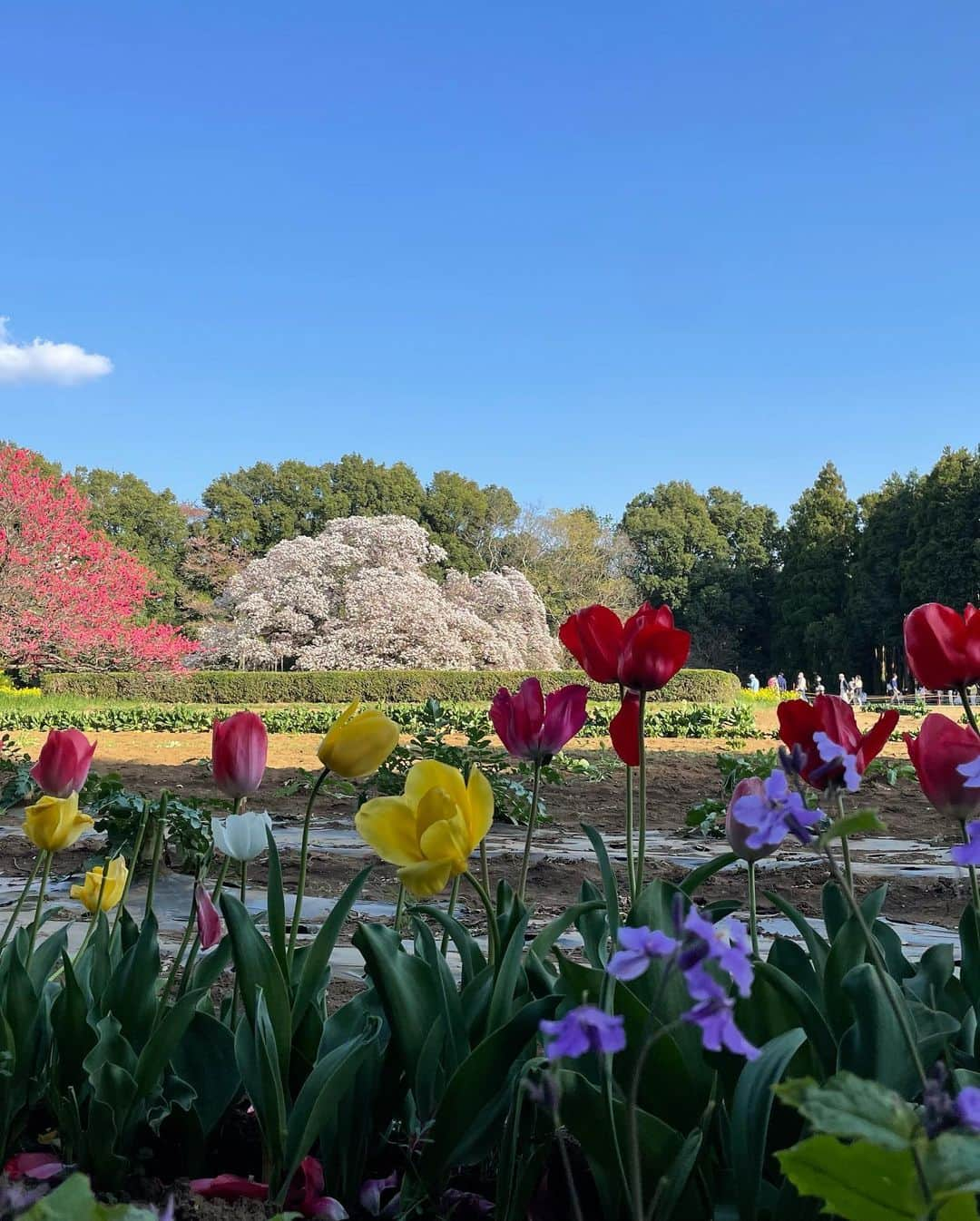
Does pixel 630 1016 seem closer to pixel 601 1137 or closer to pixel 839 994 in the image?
pixel 601 1137

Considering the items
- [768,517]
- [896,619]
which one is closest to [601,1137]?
[896,619]

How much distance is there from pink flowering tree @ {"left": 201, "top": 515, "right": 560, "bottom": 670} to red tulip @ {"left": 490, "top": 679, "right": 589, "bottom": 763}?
21.1 metres

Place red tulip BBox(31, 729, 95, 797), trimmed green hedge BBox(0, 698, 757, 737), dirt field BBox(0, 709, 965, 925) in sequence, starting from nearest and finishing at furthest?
red tulip BBox(31, 729, 95, 797) → dirt field BBox(0, 709, 965, 925) → trimmed green hedge BBox(0, 698, 757, 737)

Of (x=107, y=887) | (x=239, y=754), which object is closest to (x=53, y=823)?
(x=107, y=887)

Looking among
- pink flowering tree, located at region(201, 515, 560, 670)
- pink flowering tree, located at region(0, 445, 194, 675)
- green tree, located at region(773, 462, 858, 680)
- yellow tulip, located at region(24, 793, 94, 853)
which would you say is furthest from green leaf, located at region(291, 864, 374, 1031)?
green tree, located at region(773, 462, 858, 680)

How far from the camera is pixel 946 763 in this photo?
40.5 inches

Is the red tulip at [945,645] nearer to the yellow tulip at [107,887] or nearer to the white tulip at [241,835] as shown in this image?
the white tulip at [241,835]

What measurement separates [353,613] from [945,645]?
71.7 feet

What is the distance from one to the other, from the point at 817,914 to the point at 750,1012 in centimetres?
208

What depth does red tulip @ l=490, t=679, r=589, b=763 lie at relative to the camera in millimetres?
1303

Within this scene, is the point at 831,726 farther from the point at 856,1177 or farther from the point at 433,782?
the point at 856,1177

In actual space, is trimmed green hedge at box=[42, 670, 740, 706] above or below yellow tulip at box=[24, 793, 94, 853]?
below

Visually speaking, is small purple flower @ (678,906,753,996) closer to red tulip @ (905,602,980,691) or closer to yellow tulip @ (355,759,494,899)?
yellow tulip @ (355,759,494,899)

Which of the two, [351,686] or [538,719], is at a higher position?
[538,719]
